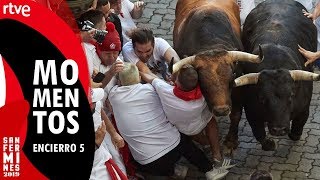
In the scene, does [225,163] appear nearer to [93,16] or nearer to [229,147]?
[229,147]

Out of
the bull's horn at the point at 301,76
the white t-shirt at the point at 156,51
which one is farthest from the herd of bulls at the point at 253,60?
the white t-shirt at the point at 156,51

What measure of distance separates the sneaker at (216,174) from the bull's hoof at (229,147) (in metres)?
0.48

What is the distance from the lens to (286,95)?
777cm

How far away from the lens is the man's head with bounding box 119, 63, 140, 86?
25.3 feet

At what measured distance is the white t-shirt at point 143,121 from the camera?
774 centimetres

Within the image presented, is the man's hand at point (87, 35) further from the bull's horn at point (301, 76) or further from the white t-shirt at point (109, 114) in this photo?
the bull's horn at point (301, 76)

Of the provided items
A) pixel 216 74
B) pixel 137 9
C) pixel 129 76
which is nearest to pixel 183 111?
pixel 216 74

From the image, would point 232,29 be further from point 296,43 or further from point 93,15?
point 93,15

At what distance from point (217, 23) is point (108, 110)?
180 centimetres

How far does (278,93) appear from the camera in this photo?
7.78m

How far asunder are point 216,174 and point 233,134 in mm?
946

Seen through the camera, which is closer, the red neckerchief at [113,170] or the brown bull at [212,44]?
the red neckerchief at [113,170]

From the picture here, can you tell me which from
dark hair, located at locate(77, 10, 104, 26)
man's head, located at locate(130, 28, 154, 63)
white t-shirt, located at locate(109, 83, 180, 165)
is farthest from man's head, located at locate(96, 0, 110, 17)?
white t-shirt, located at locate(109, 83, 180, 165)

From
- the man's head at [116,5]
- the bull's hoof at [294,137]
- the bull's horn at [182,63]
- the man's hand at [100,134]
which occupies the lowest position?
the bull's hoof at [294,137]
